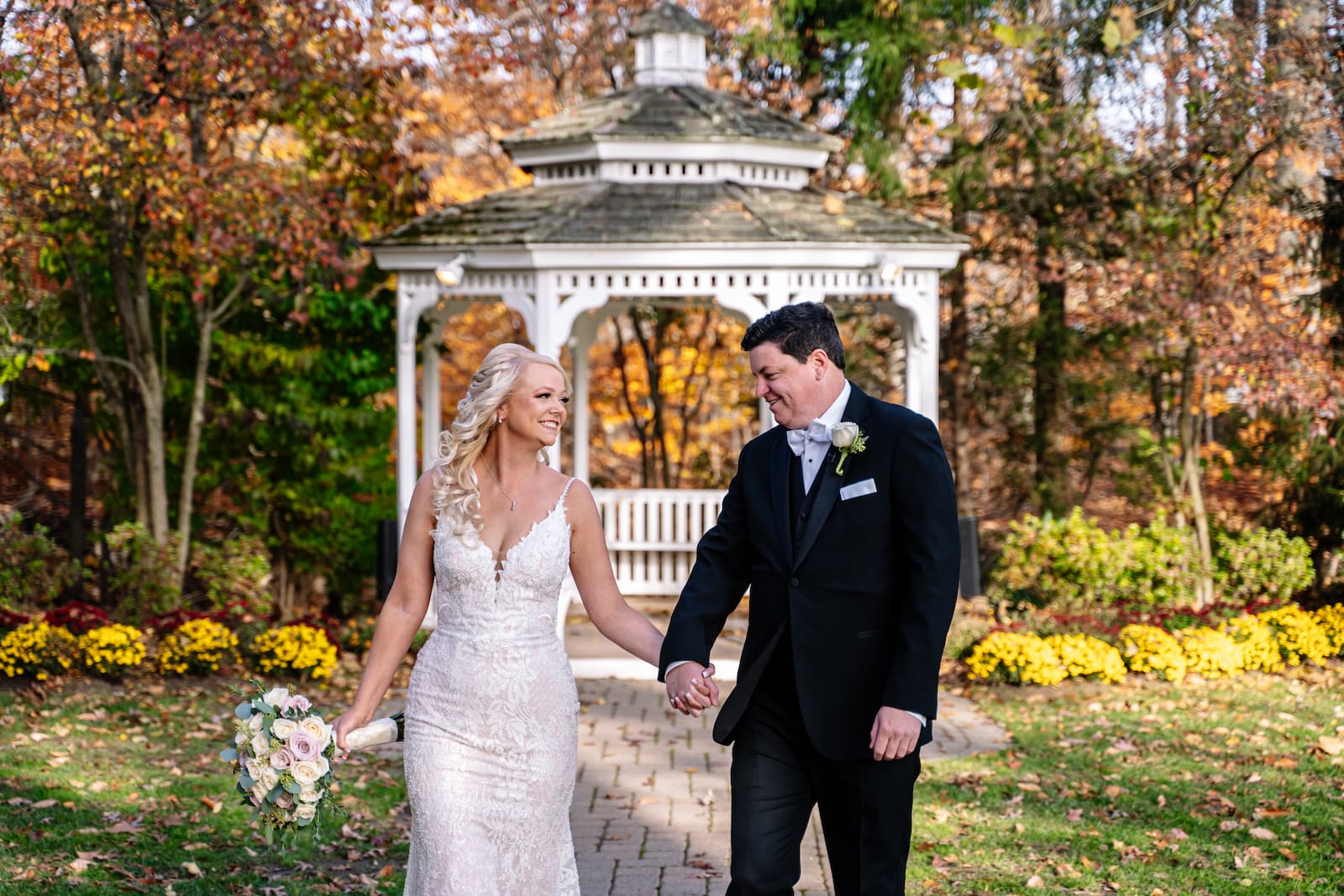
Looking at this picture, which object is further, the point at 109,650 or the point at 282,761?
the point at 109,650

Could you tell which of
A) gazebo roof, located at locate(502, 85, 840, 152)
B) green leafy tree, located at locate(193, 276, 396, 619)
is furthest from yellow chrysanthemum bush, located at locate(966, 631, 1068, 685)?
green leafy tree, located at locate(193, 276, 396, 619)

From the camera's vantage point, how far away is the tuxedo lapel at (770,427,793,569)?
3.99 metres

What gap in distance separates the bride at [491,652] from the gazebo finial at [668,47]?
8.94 m

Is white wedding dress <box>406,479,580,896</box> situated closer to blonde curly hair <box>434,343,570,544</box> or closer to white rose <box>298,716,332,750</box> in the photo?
blonde curly hair <box>434,343,570,544</box>

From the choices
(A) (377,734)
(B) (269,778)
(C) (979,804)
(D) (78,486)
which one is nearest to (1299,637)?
(C) (979,804)

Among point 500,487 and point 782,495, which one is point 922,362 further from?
point 500,487

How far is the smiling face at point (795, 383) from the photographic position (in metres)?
3.98

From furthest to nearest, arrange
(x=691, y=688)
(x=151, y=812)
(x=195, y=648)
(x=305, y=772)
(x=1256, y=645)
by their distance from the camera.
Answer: (x=1256, y=645)
(x=195, y=648)
(x=151, y=812)
(x=691, y=688)
(x=305, y=772)

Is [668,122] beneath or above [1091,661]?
above

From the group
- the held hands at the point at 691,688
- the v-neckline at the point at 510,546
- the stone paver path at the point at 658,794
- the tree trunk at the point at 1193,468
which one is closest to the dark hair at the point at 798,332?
the v-neckline at the point at 510,546

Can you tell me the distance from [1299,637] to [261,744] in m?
8.96

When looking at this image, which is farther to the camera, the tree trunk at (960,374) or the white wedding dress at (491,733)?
the tree trunk at (960,374)

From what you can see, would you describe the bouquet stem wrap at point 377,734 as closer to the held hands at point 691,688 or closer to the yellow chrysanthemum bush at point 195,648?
the held hands at point 691,688

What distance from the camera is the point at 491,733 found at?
398 cm
